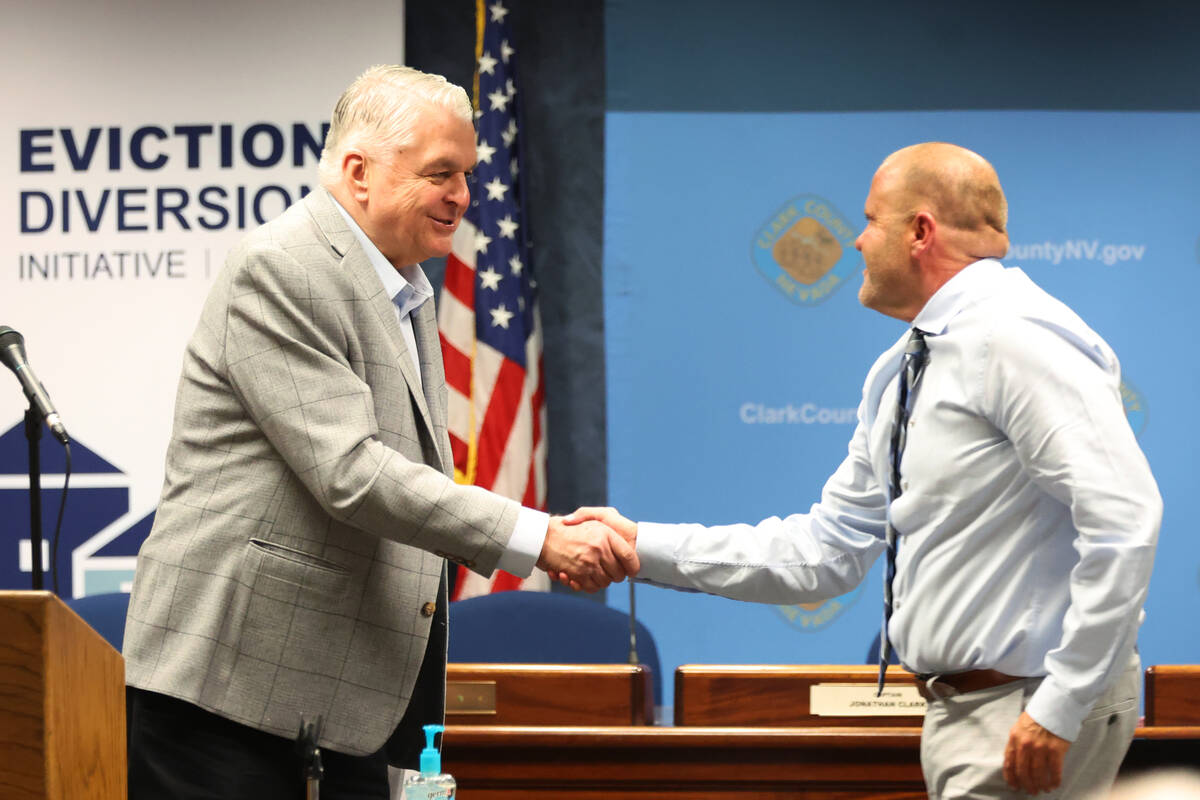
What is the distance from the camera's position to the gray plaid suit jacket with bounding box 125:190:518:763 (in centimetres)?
208

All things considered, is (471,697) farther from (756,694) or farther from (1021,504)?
(1021,504)

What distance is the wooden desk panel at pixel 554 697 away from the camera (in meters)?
2.67

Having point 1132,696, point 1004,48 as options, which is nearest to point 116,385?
point 1004,48

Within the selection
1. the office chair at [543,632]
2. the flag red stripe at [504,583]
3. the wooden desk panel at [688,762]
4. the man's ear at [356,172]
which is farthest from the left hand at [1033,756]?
the flag red stripe at [504,583]

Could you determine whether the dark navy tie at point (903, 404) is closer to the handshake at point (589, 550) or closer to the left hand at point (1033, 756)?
the left hand at point (1033, 756)

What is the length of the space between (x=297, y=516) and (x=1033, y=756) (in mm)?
1226

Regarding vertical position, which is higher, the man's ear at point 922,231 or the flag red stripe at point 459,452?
the man's ear at point 922,231

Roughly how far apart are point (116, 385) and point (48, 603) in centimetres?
397

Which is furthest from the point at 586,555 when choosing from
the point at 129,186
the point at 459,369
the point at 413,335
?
the point at 129,186

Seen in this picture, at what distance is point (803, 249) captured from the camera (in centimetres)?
511

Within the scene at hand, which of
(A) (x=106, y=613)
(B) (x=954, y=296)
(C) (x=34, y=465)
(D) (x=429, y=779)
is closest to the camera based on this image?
(D) (x=429, y=779)

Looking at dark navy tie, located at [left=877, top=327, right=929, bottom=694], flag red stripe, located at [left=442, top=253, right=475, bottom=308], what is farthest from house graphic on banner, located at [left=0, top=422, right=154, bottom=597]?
dark navy tie, located at [left=877, top=327, right=929, bottom=694]

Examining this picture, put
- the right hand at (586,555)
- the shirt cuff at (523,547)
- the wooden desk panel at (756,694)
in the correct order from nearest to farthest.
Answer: the shirt cuff at (523,547) < the right hand at (586,555) < the wooden desk panel at (756,694)

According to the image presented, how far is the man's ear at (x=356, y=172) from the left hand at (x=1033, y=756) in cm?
146
